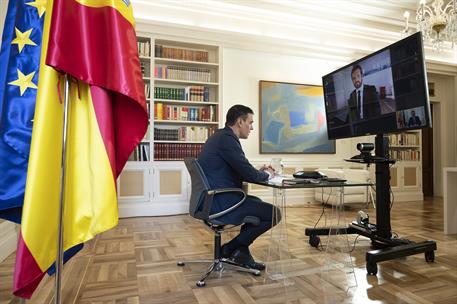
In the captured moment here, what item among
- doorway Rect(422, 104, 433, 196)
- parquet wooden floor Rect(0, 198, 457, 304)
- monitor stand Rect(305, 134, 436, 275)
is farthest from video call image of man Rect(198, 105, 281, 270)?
doorway Rect(422, 104, 433, 196)

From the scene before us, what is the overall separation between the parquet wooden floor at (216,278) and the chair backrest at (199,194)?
0.47 m

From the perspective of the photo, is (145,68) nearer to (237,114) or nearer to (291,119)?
(291,119)

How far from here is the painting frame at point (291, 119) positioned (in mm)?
5517

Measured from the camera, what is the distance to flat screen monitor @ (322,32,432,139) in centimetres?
223

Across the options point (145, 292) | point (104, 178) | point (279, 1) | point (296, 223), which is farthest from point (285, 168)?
point (104, 178)

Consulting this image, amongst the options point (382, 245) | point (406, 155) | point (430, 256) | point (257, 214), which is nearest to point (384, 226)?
point (382, 245)

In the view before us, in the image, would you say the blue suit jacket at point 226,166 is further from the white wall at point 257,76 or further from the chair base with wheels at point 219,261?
the white wall at point 257,76

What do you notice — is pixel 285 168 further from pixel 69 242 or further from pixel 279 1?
pixel 69 242

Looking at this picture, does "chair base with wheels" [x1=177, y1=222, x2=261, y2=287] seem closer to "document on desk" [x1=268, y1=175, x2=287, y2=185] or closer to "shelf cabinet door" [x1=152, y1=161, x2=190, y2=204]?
"document on desk" [x1=268, y1=175, x2=287, y2=185]

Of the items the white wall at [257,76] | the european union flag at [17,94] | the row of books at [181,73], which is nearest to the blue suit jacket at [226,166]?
the european union flag at [17,94]

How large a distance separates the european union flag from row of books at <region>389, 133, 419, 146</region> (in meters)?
6.51

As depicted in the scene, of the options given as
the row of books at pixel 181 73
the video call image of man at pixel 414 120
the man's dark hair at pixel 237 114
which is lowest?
the video call image of man at pixel 414 120

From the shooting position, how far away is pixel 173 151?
15.6 feet

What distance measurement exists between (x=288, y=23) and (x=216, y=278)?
461 cm
